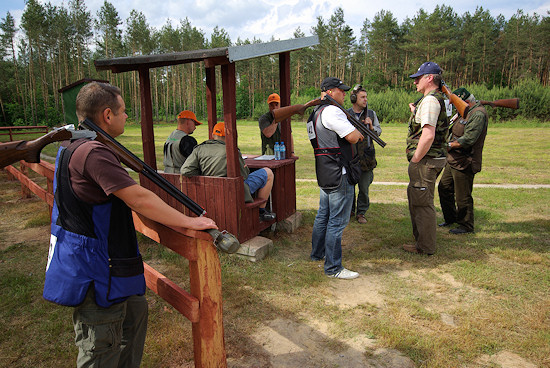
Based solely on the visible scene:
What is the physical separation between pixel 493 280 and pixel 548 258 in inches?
47.5

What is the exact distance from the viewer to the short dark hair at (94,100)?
6.20ft

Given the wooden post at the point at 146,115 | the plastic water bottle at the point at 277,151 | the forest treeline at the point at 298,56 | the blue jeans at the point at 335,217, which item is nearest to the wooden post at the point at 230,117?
the blue jeans at the point at 335,217

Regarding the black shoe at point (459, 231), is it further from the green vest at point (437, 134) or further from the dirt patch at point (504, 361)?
the dirt patch at point (504, 361)

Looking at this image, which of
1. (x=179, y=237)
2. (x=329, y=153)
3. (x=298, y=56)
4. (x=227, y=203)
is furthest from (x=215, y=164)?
(x=298, y=56)

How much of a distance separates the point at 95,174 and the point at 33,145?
1.32 ft

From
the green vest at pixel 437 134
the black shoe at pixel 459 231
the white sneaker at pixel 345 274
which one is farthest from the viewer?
the black shoe at pixel 459 231

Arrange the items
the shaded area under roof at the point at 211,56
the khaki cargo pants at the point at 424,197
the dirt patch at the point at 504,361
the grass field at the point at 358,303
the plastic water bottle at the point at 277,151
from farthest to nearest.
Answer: the plastic water bottle at the point at 277,151
the khaki cargo pants at the point at 424,197
the shaded area under roof at the point at 211,56
the grass field at the point at 358,303
the dirt patch at the point at 504,361

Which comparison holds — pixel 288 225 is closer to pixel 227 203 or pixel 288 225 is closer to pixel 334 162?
pixel 227 203

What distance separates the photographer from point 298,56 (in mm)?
59156

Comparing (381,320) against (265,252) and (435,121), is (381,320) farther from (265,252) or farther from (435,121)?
(435,121)

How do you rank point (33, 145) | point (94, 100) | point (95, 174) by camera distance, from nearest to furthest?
1. point (95, 174)
2. point (33, 145)
3. point (94, 100)

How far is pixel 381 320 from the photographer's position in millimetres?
3455

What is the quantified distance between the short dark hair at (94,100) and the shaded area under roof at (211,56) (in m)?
2.29

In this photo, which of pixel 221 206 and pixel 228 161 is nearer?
pixel 228 161
